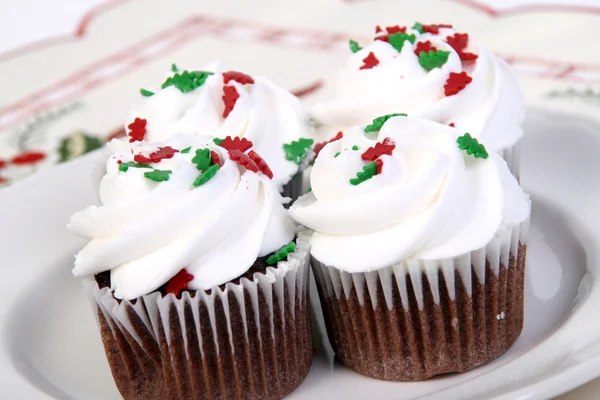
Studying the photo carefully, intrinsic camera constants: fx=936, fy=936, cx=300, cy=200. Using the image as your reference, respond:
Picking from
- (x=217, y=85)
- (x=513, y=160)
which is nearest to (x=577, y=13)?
(x=513, y=160)

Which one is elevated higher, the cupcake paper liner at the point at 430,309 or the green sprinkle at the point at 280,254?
the green sprinkle at the point at 280,254

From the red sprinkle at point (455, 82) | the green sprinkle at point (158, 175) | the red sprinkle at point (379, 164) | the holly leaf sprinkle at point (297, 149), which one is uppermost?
the green sprinkle at point (158, 175)

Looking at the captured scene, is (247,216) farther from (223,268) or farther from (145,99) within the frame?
(145,99)

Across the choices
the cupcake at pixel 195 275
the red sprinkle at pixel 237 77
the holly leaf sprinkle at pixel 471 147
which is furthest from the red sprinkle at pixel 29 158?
the holly leaf sprinkle at pixel 471 147

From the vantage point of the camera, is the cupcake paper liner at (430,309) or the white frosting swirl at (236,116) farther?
the white frosting swirl at (236,116)

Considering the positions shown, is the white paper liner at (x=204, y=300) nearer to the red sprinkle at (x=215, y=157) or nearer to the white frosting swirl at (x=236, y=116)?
the red sprinkle at (x=215, y=157)

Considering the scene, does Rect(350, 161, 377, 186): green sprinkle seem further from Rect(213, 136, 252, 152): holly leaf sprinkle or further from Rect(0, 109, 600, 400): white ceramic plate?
Rect(0, 109, 600, 400): white ceramic plate

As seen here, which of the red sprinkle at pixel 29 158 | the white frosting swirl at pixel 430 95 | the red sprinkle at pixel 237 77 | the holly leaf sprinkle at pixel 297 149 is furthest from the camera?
the red sprinkle at pixel 29 158

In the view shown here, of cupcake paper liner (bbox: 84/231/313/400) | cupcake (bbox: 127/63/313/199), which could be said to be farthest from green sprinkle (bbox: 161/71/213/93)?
cupcake paper liner (bbox: 84/231/313/400)
